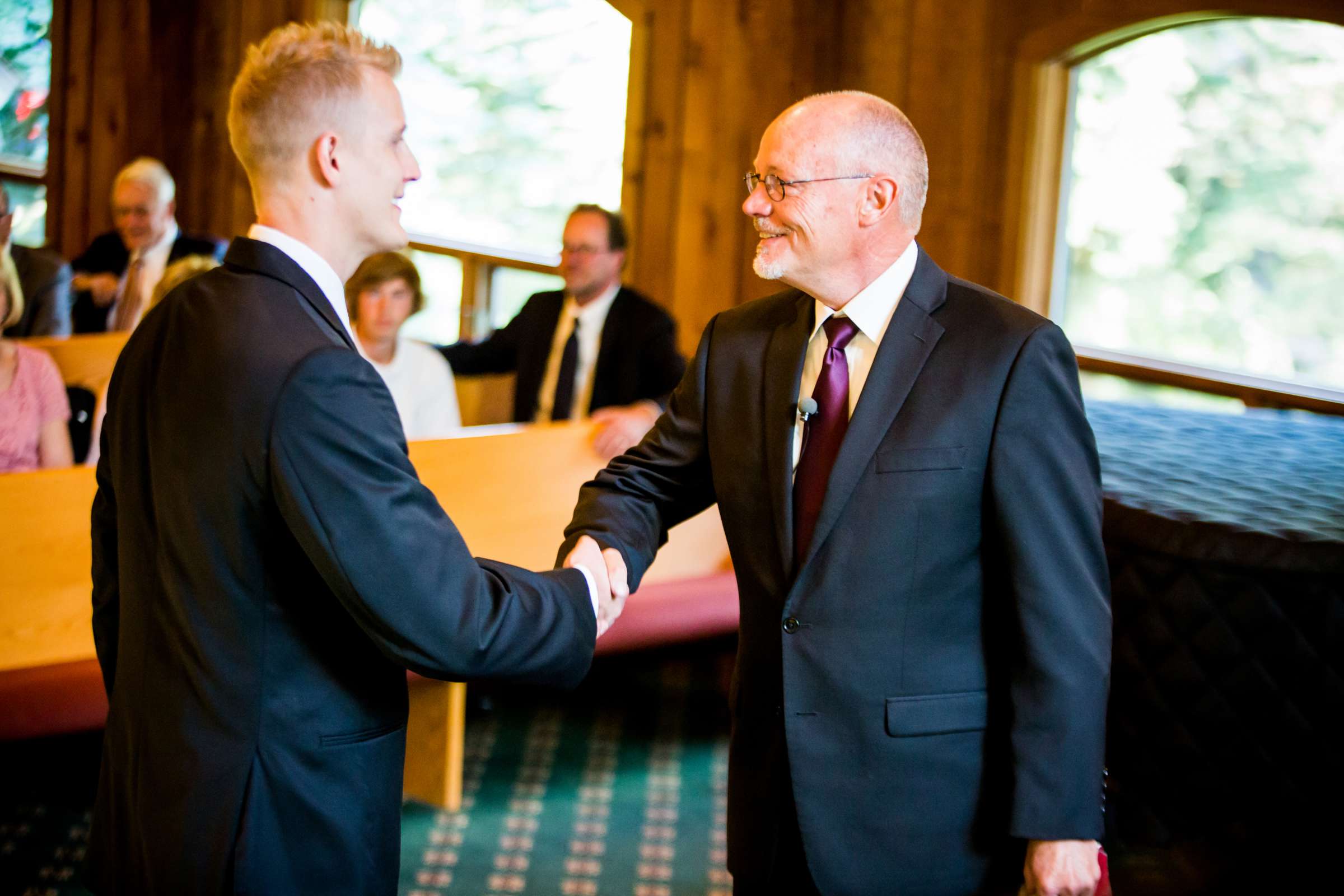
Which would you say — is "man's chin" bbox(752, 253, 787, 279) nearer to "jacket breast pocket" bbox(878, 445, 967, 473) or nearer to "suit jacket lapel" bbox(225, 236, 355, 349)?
"jacket breast pocket" bbox(878, 445, 967, 473)

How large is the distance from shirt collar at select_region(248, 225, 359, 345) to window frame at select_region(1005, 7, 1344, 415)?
3839 mm

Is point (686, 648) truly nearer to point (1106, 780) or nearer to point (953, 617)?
point (1106, 780)

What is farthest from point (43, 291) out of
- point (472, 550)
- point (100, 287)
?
point (472, 550)

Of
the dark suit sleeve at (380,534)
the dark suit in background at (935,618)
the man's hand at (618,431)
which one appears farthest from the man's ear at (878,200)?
the man's hand at (618,431)

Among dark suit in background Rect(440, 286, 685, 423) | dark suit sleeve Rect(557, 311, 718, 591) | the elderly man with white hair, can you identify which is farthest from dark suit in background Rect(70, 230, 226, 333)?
dark suit sleeve Rect(557, 311, 718, 591)

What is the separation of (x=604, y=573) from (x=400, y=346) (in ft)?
9.45

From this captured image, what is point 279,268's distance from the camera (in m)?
1.66

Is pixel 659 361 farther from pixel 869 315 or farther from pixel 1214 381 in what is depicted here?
pixel 869 315

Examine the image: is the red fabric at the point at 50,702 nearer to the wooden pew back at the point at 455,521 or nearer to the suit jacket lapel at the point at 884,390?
the wooden pew back at the point at 455,521

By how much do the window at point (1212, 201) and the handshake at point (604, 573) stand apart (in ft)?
10.9

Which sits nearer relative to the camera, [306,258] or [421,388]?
[306,258]

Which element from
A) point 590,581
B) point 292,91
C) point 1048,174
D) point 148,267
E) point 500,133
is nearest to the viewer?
point 292,91

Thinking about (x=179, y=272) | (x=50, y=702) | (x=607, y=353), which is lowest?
(x=50, y=702)

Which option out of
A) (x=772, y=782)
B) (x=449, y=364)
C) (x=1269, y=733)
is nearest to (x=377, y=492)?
(x=772, y=782)
